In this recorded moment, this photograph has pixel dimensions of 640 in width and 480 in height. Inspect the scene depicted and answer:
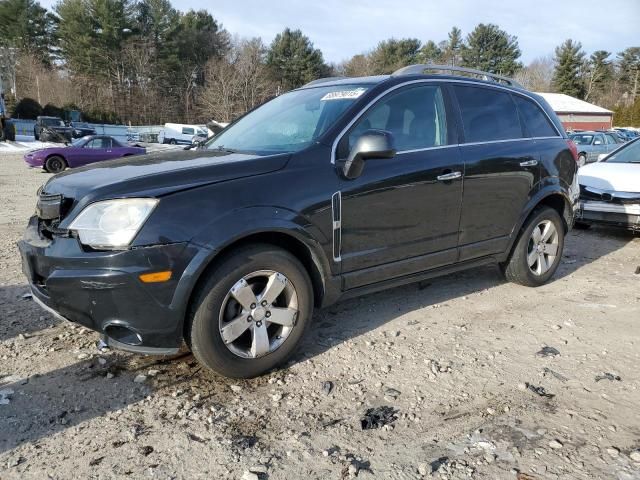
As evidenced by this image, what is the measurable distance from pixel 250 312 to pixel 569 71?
84199 mm

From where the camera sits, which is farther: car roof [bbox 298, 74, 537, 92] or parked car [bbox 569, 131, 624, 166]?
parked car [bbox 569, 131, 624, 166]

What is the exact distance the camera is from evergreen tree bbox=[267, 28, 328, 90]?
62.7 m

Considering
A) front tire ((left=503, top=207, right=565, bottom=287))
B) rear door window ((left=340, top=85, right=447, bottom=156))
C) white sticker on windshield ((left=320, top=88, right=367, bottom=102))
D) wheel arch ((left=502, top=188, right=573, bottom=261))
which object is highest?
white sticker on windshield ((left=320, top=88, right=367, bottom=102))

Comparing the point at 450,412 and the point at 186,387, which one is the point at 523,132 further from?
the point at 186,387

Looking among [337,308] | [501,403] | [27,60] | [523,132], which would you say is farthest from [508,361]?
[27,60]

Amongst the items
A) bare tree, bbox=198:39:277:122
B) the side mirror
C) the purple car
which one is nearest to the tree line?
bare tree, bbox=198:39:277:122

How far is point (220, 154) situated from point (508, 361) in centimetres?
238

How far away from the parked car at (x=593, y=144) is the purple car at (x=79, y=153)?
57.6 feet

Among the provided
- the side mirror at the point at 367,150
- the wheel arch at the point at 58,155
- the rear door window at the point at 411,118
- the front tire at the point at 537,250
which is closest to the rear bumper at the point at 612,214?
the front tire at the point at 537,250

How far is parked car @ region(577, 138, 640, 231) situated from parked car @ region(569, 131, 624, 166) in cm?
1511

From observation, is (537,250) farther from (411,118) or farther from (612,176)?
(612,176)

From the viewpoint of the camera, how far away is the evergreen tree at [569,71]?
74438 mm

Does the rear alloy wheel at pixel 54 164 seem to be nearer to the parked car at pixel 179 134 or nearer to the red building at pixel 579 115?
the parked car at pixel 179 134

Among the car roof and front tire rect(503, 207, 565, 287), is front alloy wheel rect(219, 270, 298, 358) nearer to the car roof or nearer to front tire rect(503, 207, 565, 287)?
the car roof
